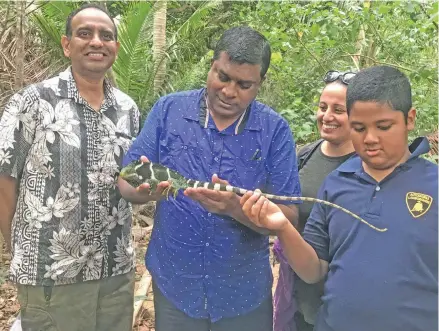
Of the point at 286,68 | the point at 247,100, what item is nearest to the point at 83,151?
the point at 247,100

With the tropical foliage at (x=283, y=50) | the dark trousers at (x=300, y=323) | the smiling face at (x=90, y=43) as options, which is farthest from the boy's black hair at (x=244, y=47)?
the tropical foliage at (x=283, y=50)

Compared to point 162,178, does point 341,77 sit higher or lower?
higher

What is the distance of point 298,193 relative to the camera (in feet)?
9.78

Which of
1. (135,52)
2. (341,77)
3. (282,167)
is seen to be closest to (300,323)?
(282,167)

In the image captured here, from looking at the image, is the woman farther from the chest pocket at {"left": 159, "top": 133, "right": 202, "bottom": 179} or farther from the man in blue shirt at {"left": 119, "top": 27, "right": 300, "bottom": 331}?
the chest pocket at {"left": 159, "top": 133, "right": 202, "bottom": 179}

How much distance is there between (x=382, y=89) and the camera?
2551 mm

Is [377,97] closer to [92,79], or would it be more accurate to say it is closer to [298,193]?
[298,193]

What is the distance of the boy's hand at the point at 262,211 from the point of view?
2.53 metres

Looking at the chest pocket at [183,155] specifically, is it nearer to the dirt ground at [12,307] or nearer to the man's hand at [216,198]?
the man's hand at [216,198]

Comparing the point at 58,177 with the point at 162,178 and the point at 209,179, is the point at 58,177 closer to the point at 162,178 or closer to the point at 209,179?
the point at 162,178

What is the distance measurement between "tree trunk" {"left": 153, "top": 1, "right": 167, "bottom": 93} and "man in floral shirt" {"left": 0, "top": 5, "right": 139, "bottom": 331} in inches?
235

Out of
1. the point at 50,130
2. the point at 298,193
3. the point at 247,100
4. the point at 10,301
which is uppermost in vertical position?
the point at 247,100

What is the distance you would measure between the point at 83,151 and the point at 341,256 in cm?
182

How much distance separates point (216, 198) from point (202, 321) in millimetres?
821
